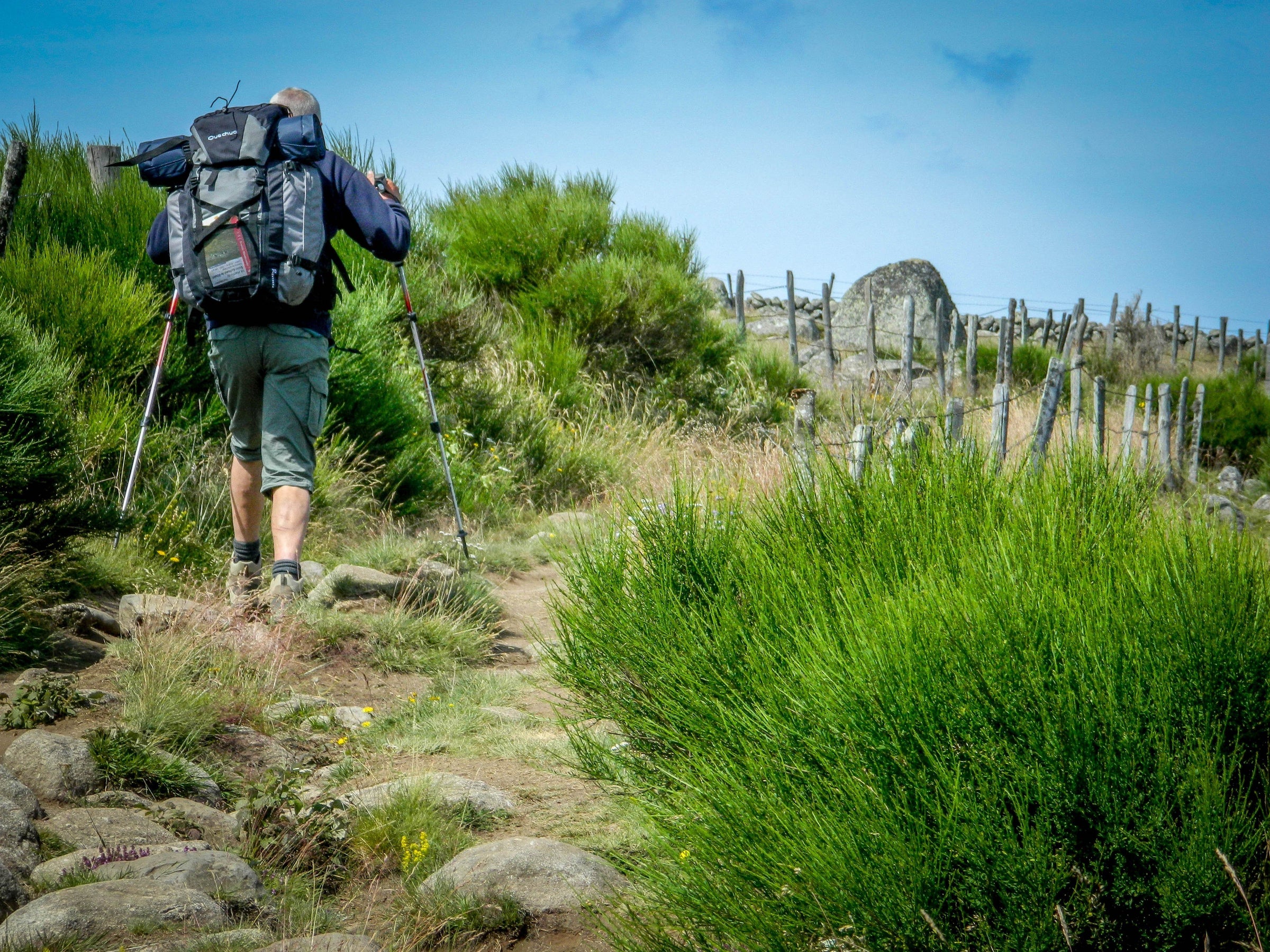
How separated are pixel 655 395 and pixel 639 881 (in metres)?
9.95

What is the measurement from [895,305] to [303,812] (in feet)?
79.8

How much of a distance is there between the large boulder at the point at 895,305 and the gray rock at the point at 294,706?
22165 mm

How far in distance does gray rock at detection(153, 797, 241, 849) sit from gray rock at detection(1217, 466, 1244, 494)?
593 inches

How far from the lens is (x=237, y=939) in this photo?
2273 millimetres

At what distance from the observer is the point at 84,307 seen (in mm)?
6180

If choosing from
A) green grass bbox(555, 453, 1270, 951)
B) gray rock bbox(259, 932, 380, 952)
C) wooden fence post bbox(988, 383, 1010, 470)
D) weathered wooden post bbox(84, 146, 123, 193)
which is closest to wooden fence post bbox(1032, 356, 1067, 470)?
wooden fence post bbox(988, 383, 1010, 470)

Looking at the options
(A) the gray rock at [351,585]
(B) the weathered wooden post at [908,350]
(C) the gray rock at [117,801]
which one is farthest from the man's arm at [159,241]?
(B) the weathered wooden post at [908,350]

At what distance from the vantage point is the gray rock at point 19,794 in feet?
9.07

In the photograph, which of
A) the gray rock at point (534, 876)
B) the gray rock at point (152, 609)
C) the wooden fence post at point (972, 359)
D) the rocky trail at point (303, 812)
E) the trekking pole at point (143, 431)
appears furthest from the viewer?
the wooden fence post at point (972, 359)

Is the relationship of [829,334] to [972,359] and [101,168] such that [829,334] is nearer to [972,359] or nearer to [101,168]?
[972,359]

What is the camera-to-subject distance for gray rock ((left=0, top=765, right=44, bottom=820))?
2.76m

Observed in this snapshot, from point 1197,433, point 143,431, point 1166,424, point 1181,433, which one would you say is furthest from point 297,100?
point 1197,433

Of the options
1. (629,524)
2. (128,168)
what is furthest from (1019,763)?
(128,168)

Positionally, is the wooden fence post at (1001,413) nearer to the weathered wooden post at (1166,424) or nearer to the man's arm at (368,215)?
the man's arm at (368,215)
